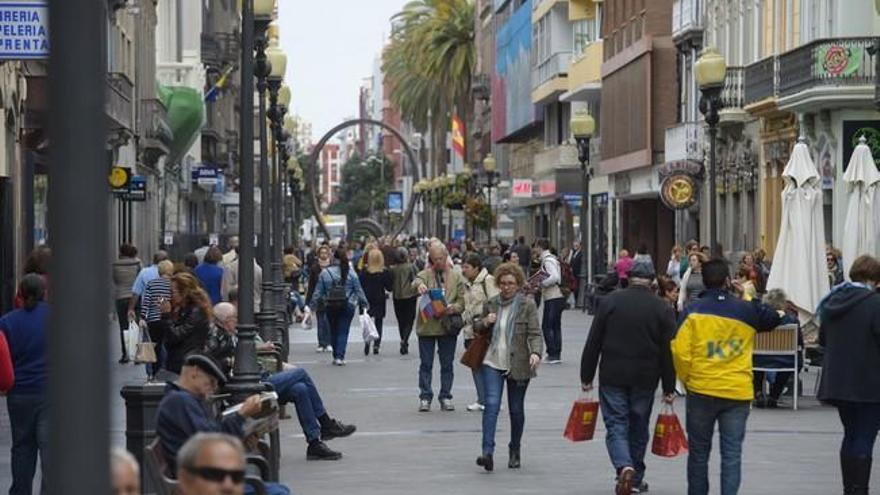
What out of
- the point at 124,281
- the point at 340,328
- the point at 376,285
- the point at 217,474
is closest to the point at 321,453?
the point at 217,474

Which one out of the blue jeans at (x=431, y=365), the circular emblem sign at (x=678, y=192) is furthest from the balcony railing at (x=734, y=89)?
the blue jeans at (x=431, y=365)

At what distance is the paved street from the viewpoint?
16.4m

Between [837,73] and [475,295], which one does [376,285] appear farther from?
[475,295]

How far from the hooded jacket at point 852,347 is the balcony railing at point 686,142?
129 ft

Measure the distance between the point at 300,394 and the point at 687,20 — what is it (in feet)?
137

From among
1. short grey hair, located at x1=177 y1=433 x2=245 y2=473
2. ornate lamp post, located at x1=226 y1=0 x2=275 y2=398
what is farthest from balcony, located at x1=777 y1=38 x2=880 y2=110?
short grey hair, located at x1=177 y1=433 x2=245 y2=473

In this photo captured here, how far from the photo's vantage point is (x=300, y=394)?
18062 mm

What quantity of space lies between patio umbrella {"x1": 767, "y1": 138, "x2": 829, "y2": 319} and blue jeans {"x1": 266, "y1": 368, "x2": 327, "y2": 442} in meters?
8.49

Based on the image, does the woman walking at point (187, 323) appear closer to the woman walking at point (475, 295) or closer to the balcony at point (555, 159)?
the woman walking at point (475, 295)

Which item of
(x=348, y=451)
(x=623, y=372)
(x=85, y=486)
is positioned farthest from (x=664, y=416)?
(x=85, y=486)

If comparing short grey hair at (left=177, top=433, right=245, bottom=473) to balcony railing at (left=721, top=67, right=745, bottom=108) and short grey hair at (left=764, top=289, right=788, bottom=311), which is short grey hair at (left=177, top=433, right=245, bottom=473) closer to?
short grey hair at (left=764, top=289, right=788, bottom=311)

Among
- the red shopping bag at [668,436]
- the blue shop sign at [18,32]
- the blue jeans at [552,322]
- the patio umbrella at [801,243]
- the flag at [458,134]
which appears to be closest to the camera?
the red shopping bag at [668,436]

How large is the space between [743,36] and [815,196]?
85.4ft

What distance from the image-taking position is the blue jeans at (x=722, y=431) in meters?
13.9
